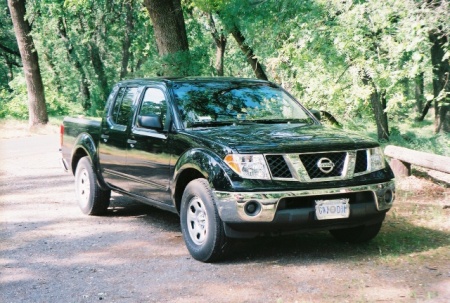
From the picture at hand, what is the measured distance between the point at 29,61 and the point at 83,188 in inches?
631

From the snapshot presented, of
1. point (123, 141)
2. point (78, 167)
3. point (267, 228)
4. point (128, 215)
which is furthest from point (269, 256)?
point (78, 167)

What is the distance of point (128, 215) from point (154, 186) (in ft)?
6.24

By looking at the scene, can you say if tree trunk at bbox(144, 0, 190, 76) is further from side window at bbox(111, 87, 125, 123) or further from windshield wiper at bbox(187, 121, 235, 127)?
windshield wiper at bbox(187, 121, 235, 127)

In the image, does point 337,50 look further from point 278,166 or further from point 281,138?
point 278,166

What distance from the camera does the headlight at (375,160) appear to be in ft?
20.1

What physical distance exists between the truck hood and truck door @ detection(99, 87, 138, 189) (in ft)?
5.19

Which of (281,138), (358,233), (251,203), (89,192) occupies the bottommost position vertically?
(358,233)

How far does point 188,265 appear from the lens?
6.02 meters

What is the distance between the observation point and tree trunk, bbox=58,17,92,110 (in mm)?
36156

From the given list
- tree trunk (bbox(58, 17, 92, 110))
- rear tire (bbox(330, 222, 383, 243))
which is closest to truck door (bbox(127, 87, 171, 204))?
rear tire (bbox(330, 222, 383, 243))

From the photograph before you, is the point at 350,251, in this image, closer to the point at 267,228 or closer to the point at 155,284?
the point at 267,228

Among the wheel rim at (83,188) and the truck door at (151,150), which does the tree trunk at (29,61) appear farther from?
the truck door at (151,150)

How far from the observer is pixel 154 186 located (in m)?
6.99

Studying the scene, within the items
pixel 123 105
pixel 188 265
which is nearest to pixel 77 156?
Answer: pixel 123 105
